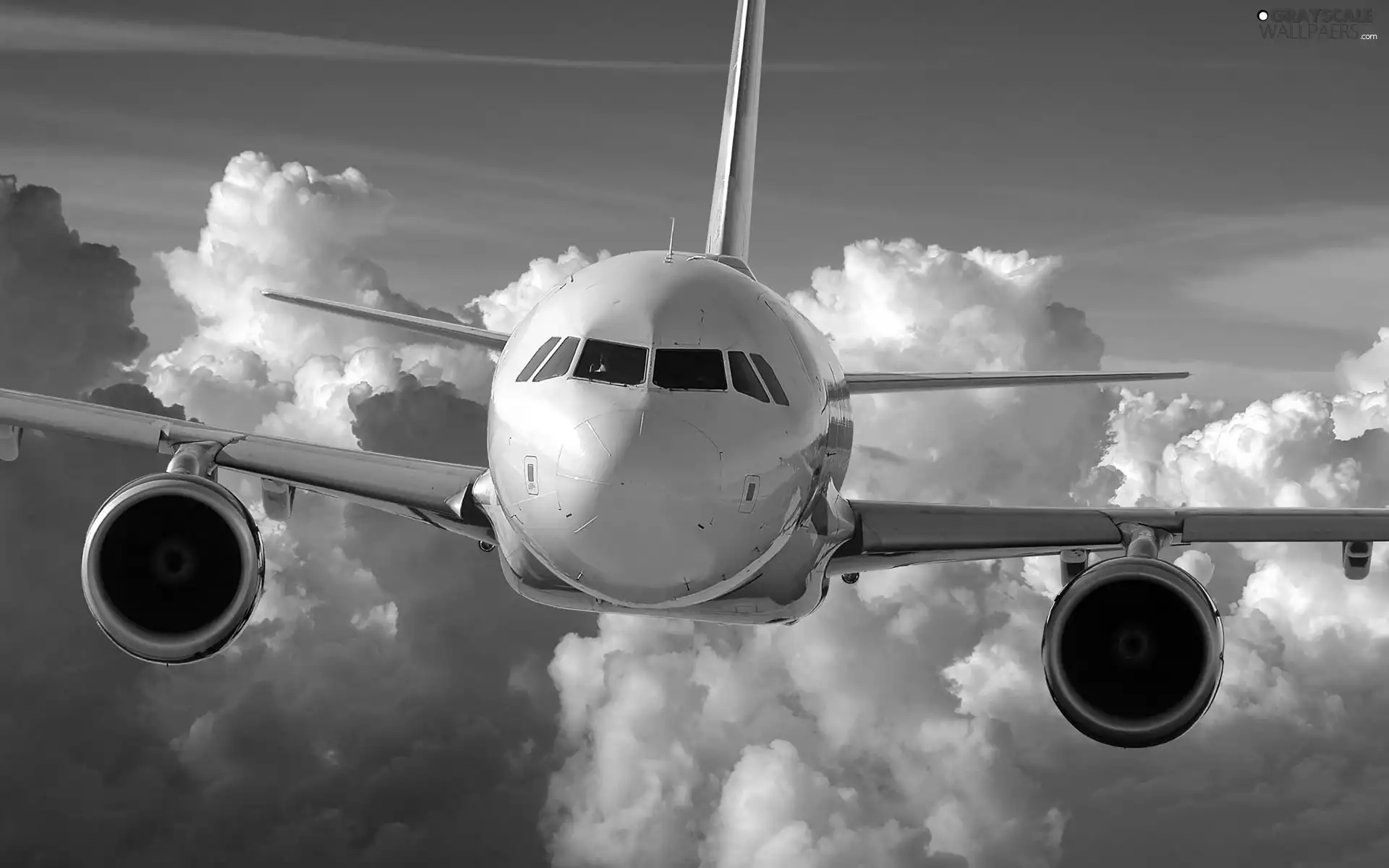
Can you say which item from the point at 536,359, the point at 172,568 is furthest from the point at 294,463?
the point at 536,359

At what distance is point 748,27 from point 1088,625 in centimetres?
1700

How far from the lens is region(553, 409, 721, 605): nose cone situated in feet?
36.1

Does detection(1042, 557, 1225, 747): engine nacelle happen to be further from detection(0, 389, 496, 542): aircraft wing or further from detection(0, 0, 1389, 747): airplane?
detection(0, 389, 496, 542): aircraft wing


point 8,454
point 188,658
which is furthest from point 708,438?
point 8,454

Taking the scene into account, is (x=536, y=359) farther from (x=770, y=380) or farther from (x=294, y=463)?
(x=294, y=463)

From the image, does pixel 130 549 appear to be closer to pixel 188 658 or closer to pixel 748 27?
pixel 188 658

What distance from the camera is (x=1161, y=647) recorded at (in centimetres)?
1594

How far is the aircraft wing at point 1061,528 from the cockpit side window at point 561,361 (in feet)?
22.6

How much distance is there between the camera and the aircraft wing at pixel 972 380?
1839 cm

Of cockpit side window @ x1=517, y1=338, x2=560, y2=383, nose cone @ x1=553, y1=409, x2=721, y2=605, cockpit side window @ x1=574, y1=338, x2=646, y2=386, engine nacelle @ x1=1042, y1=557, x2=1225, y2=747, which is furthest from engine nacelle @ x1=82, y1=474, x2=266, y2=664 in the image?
engine nacelle @ x1=1042, y1=557, x2=1225, y2=747

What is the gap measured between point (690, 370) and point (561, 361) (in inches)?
51.6

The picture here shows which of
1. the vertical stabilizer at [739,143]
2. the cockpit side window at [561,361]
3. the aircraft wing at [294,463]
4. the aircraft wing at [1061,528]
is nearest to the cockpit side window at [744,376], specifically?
the cockpit side window at [561,361]

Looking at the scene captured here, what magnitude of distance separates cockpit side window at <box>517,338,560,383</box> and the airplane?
0.10 feet

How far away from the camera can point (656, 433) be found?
Answer: 36.3 feet
